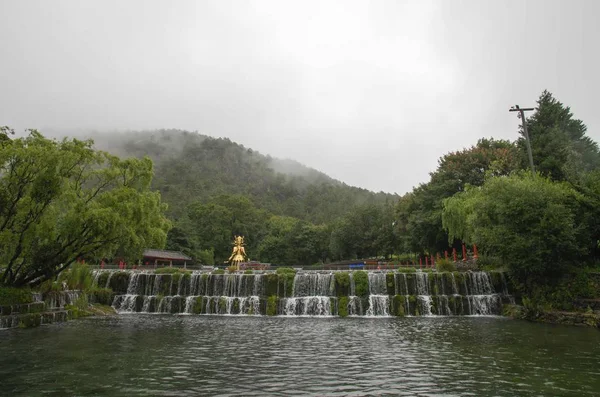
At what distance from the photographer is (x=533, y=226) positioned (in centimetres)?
2441

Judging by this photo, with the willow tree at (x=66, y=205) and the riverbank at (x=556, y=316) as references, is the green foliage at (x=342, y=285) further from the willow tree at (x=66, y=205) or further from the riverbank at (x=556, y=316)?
the willow tree at (x=66, y=205)

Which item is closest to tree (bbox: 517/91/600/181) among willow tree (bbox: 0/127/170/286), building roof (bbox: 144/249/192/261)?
willow tree (bbox: 0/127/170/286)

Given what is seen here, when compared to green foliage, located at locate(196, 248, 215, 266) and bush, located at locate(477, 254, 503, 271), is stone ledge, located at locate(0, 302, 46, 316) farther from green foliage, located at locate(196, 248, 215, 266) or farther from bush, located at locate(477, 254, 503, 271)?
green foliage, located at locate(196, 248, 215, 266)

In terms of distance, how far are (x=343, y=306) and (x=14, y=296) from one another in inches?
759

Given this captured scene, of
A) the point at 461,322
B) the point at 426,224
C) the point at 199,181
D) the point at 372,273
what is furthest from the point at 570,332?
the point at 199,181

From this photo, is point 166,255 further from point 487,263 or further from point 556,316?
point 556,316

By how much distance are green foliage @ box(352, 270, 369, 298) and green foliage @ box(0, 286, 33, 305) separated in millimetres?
20484

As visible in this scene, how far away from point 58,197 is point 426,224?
37487 mm

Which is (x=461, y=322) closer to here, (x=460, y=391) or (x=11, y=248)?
(x=460, y=391)

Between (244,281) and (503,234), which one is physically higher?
(503,234)

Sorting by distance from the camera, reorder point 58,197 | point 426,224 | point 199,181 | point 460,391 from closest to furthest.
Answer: point 460,391 < point 58,197 < point 426,224 < point 199,181

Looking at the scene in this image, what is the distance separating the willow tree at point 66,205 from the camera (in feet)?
61.6

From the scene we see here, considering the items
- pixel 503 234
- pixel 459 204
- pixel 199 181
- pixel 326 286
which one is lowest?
pixel 326 286

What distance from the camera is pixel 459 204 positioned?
3788 cm
